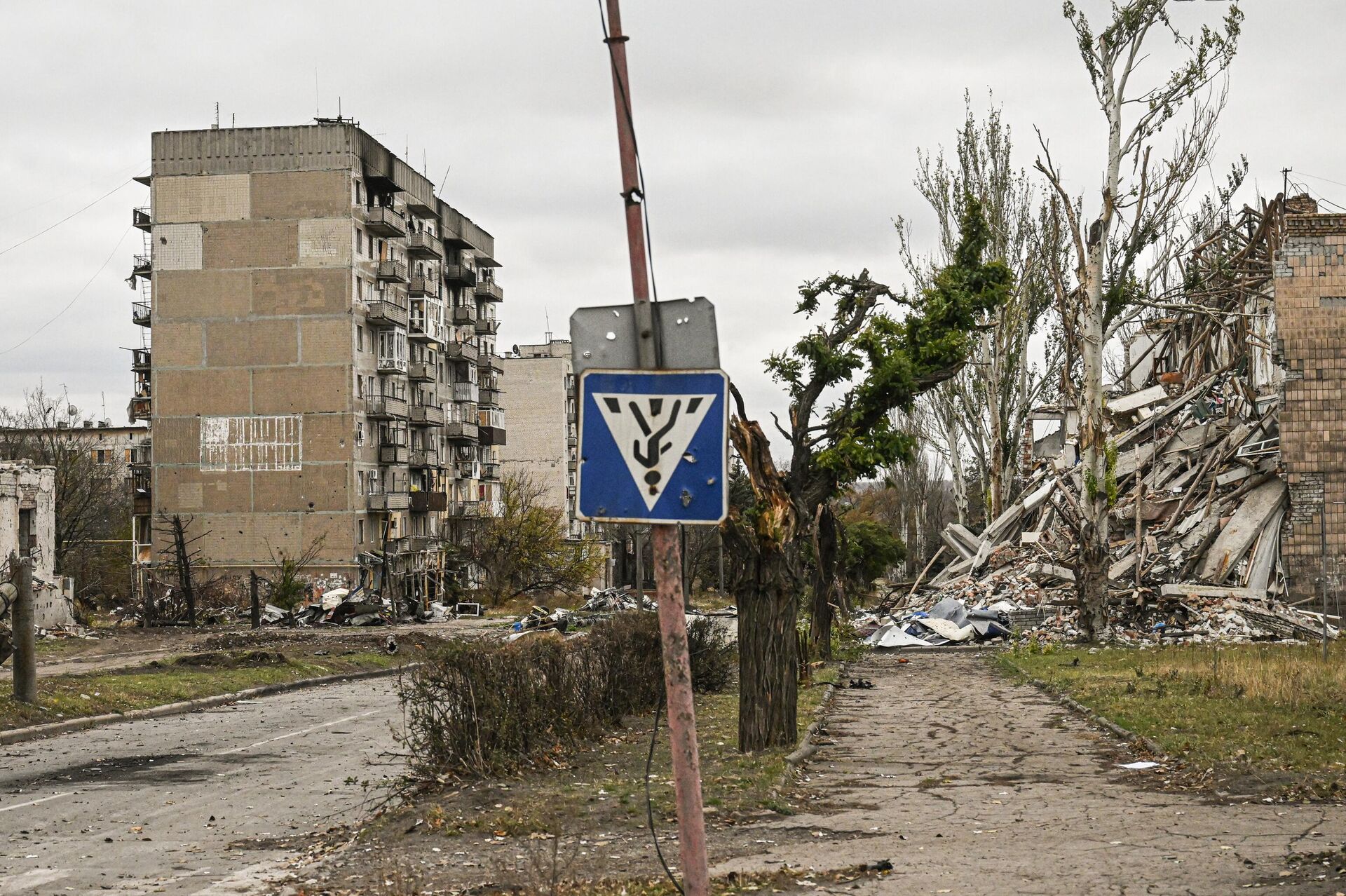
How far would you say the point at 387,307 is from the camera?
228 ft

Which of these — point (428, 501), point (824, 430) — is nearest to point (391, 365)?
point (428, 501)

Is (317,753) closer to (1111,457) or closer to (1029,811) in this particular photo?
(1029,811)

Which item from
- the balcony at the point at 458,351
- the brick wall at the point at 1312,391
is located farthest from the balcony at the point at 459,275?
the brick wall at the point at 1312,391

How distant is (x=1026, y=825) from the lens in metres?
10.2

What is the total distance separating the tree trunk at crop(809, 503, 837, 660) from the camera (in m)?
26.1

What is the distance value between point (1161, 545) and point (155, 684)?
79.6ft

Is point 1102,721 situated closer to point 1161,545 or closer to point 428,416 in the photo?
point 1161,545

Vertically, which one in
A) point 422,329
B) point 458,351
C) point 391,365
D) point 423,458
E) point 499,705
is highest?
point 422,329

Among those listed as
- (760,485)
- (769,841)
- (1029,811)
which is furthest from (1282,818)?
(760,485)

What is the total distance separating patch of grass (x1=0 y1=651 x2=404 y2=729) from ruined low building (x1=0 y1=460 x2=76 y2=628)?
1562cm

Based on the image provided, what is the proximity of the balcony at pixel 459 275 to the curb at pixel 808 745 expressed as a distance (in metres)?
64.9

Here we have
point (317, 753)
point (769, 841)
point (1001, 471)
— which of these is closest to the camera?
point (769, 841)

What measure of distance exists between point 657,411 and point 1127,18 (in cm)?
3085

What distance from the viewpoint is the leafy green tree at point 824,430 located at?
14297 mm
